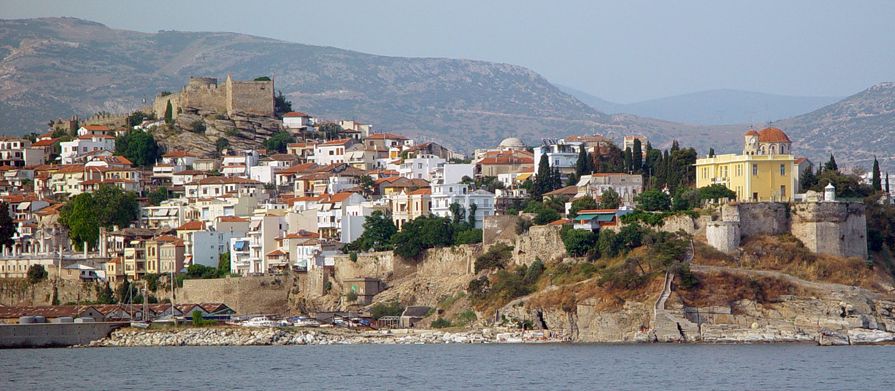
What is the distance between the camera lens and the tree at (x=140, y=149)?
316 ft

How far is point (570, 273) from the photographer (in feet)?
210

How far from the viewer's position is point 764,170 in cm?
6562

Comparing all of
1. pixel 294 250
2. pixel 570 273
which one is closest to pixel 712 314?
pixel 570 273

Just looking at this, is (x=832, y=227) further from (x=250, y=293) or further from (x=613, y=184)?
(x=250, y=293)

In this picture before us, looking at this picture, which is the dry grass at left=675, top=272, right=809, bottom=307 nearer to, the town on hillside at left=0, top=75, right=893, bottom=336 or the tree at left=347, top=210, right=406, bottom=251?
the town on hillside at left=0, top=75, right=893, bottom=336

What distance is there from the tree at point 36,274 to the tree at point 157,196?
1136 centimetres

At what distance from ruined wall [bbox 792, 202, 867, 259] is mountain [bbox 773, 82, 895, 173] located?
95121 mm

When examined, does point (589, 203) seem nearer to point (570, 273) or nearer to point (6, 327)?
point (570, 273)

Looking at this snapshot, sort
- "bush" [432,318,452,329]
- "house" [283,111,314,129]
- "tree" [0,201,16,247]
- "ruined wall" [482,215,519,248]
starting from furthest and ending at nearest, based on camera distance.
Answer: "house" [283,111,314,129] < "tree" [0,201,16,247] < "ruined wall" [482,215,519,248] < "bush" [432,318,452,329]

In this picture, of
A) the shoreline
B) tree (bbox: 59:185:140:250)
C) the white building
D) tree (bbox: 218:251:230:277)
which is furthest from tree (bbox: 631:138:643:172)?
tree (bbox: 59:185:140:250)

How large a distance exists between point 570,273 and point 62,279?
90.0 ft

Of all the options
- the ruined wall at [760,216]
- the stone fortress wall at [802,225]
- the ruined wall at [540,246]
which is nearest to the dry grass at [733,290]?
the stone fortress wall at [802,225]

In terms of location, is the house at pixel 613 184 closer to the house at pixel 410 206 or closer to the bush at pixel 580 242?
the house at pixel 410 206

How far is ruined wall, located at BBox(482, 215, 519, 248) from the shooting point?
230ft
